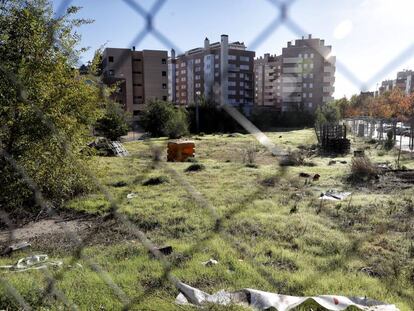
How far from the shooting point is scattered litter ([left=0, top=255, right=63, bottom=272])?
178 cm

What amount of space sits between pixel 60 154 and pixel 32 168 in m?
0.18

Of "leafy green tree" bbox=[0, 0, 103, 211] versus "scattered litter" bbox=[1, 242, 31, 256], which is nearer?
"leafy green tree" bbox=[0, 0, 103, 211]

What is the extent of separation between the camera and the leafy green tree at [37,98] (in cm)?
202

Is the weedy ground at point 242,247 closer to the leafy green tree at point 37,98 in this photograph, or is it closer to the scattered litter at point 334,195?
the scattered litter at point 334,195

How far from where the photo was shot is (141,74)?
57.4ft

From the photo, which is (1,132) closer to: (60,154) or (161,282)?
(60,154)

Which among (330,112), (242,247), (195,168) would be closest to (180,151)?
(195,168)

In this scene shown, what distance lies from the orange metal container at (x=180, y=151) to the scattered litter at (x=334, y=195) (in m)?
4.70

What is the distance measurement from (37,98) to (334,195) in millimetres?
3112

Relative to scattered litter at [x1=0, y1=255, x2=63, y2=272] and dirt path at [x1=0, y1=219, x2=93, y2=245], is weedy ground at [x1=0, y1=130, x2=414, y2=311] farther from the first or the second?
dirt path at [x1=0, y1=219, x2=93, y2=245]

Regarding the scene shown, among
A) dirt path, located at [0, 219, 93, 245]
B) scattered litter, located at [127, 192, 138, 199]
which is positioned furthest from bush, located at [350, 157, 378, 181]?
dirt path, located at [0, 219, 93, 245]

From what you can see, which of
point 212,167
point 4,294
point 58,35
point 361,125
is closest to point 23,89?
point 58,35

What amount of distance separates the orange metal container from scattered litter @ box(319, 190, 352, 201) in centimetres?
470

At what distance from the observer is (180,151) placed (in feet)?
28.3
